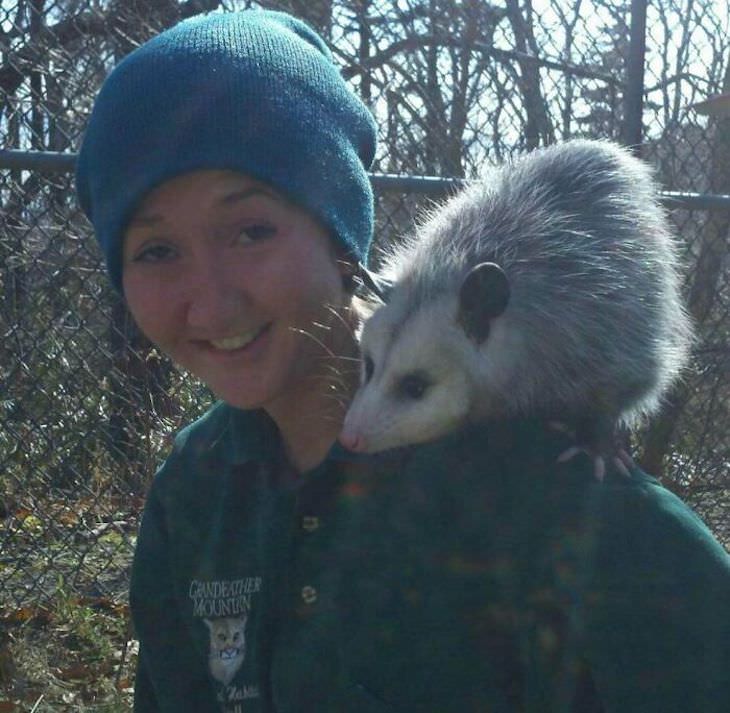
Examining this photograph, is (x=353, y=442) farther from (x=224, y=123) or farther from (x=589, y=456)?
(x=224, y=123)

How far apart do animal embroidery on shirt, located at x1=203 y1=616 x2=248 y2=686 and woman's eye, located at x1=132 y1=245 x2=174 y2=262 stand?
51 cm

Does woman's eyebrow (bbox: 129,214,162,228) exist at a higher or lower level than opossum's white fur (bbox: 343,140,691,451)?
higher

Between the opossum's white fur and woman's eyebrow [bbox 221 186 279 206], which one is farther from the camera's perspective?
the opossum's white fur

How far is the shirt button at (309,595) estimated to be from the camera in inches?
55.2

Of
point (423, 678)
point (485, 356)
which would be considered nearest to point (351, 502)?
point (423, 678)

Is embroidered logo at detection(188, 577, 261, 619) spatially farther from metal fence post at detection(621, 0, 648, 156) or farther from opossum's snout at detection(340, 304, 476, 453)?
metal fence post at detection(621, 0, 648, 156)

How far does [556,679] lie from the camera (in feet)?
3.89

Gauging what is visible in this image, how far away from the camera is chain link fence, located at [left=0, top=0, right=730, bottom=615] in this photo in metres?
3.11

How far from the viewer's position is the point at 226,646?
5.09 feet

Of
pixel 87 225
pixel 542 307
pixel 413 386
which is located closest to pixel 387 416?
pixel 413 386

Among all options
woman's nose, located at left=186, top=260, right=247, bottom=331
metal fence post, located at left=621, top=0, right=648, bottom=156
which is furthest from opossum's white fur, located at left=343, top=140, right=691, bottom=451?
metal fence post, located at left=621, top=0, right=648, bottom=156

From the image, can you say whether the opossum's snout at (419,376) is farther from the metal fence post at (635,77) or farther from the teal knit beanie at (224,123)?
the metal fence post at (635,77)

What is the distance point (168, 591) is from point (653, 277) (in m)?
0.99

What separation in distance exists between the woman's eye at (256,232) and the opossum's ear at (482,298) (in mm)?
417
